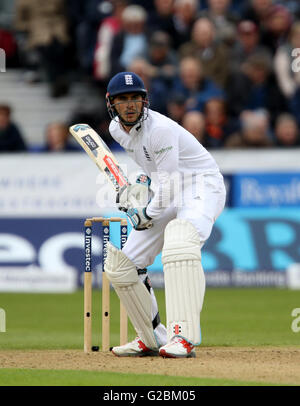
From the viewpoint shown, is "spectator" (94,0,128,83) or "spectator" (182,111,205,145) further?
"spectator" (94,0,128,83)

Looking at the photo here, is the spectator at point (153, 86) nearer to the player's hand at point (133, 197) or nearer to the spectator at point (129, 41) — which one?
the spectator at point (129, 41)

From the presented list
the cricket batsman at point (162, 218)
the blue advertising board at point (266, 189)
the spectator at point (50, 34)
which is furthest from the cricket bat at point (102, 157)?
the spectator at point (50, 34)

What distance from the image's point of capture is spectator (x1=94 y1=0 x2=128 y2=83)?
15805mm

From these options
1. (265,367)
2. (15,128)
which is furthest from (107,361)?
(15,128)

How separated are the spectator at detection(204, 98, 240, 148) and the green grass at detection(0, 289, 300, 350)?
2272 millimetres

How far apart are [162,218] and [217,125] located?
700 centimetres

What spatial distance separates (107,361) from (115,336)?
2.32 m

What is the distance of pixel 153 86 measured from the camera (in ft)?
48.4

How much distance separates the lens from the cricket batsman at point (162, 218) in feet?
23.0

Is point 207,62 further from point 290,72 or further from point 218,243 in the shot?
point 218,243

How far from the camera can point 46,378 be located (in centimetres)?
630

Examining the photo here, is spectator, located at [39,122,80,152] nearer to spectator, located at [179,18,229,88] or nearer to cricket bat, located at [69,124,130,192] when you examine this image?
spectator, located at [179,18,229,88]

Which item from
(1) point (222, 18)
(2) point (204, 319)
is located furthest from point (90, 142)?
(1) point (222, 18)

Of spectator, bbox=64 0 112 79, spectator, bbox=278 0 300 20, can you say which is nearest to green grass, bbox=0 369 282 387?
spectator, bbox=278 0 300 20
